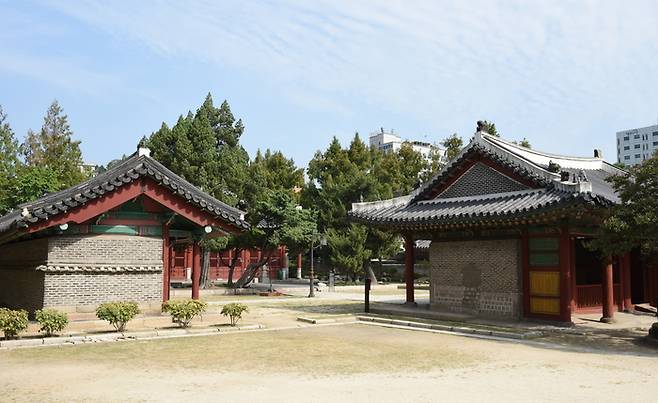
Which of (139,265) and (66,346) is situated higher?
(139,265)

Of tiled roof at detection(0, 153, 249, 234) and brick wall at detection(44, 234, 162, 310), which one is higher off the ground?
tiled roof at detection(0, 153, 249, 234)

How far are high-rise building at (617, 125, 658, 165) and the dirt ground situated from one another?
148m

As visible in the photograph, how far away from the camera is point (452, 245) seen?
70.6 feet

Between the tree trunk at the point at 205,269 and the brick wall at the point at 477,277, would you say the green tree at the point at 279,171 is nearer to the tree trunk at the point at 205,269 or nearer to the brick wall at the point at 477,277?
the tree trunk at the point at 205,269

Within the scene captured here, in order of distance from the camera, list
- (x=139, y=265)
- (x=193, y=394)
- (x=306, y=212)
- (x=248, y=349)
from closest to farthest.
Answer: (x=193, y=394), (x=248, y=349), (x=139, y=265), (x=306, y=212)

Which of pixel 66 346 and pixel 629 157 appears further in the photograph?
pixel 629 157

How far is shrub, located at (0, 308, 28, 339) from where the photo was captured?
44.8ft

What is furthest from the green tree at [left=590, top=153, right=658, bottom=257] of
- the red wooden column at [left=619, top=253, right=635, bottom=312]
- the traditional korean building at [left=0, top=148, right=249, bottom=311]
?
the traditional korean building at [left=0, top=148, right=249, bottom=311]

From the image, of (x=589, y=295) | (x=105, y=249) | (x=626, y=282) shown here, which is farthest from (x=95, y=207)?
(x=626, y=282)

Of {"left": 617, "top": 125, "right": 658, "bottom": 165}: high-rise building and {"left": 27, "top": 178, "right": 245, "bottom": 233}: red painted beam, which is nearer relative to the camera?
{"left": 27, "top": 178, "right": 245, "bottom": 233}: red painted beam

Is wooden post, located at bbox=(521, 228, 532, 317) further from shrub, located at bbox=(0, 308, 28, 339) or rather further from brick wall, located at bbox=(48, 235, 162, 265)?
shrub, located at bbox=(0, 308, 28, 339)

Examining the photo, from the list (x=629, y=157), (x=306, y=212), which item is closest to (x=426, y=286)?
(x=306, y=212)

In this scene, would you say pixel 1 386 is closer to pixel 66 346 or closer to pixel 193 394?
pixel 193 394

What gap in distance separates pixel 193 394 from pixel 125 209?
11.3m
